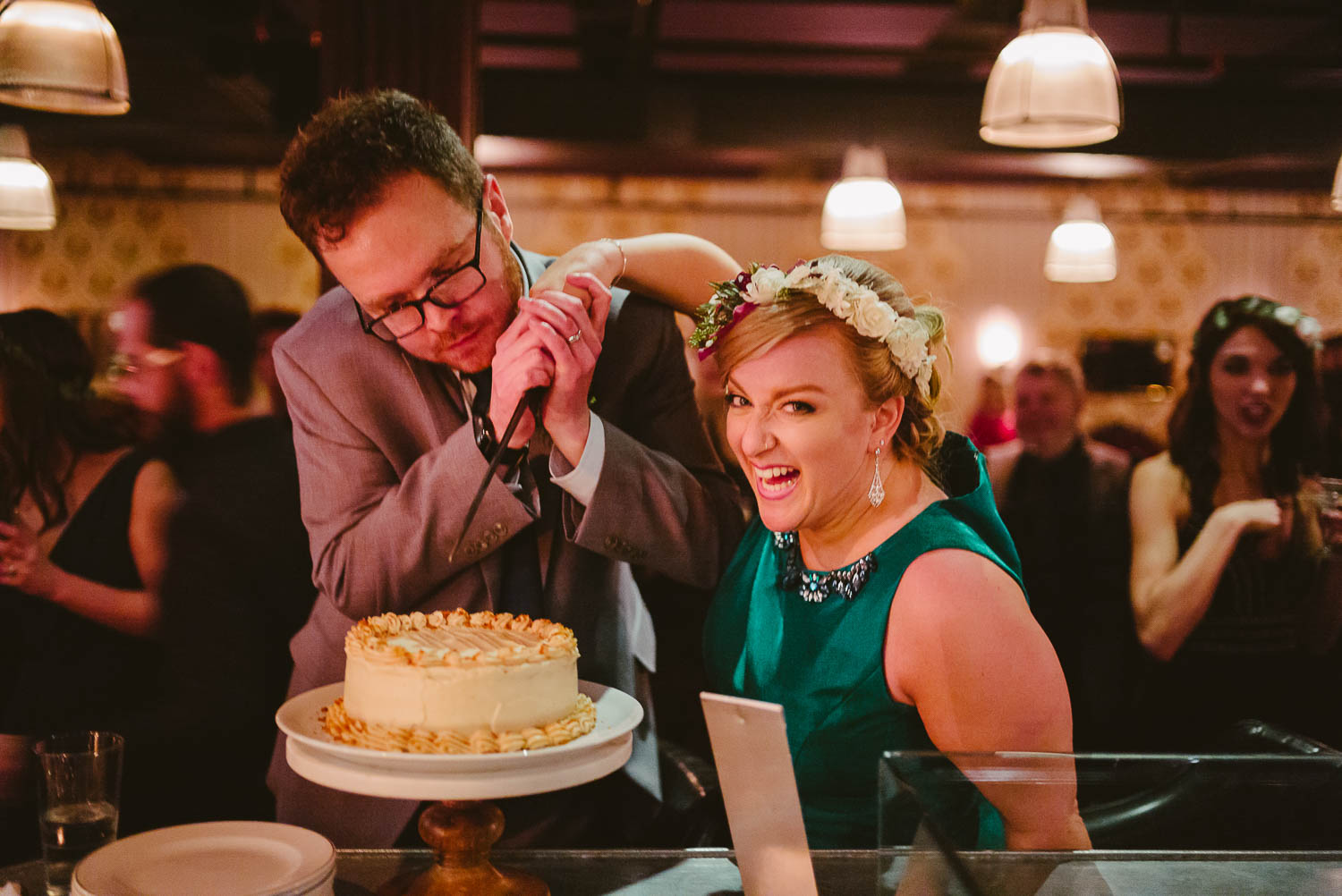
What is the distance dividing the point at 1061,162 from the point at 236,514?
6.94 m

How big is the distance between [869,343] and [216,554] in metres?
2.25

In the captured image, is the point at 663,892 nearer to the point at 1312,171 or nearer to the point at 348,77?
the point at 348,77

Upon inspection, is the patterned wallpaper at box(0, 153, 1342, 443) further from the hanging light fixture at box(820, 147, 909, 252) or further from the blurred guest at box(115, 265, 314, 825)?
the blurred guest at box(115, 265, 314, 825)

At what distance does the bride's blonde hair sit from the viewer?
1761 mm

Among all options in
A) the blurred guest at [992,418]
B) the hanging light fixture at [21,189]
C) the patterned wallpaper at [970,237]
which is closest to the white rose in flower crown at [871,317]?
the hanging light fixture at [21,189]

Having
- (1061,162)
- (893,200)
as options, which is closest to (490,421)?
(893,200)

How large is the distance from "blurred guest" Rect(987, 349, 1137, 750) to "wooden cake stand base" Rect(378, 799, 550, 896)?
2.53m

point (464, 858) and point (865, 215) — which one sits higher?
point (865, 215)

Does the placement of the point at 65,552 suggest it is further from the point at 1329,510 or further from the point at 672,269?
the point at 1329,510

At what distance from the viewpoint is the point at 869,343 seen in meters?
1.76

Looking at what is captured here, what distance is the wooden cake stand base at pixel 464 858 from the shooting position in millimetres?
1447

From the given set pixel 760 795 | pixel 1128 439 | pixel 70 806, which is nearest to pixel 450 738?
pixel 760 795

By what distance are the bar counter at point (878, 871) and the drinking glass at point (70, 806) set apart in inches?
2.7

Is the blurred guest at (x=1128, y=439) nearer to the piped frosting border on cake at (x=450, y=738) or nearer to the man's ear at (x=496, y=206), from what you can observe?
the man's ear at (x=496, y=206)
